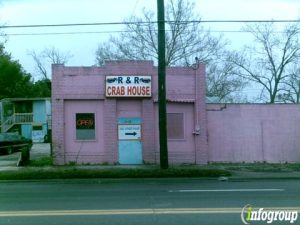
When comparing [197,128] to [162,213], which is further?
[197,128]

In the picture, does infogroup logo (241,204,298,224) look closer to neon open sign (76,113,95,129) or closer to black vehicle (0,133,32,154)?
neon open sign (76,113,95,129)

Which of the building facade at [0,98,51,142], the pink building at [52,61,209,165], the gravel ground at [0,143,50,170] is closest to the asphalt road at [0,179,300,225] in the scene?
the pink building at [52,61,209,165]

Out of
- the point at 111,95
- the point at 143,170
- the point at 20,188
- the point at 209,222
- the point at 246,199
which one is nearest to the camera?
the point at 209,222

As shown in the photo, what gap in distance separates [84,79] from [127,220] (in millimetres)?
14239

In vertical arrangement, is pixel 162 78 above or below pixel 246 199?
above

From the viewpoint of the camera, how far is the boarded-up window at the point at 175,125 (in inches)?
919

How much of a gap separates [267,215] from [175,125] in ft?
45.4

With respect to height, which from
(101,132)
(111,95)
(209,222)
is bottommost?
(209,222)

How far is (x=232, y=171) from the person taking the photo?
20.4 metres

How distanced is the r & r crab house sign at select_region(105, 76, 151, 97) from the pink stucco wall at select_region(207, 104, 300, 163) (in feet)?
9.89

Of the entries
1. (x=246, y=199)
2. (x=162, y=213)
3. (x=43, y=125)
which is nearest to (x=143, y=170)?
Answer: (x=246, y=199)

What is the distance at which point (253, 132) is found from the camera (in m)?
23.8

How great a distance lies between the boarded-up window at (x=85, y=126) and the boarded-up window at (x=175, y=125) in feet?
10.8

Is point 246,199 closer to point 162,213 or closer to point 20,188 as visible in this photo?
point 162,213
